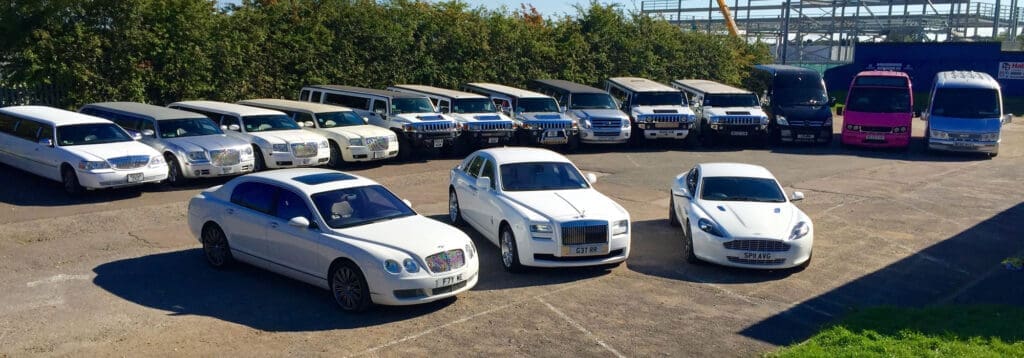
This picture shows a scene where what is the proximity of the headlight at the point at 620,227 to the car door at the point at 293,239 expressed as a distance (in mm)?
3799

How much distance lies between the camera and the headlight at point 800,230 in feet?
37.0

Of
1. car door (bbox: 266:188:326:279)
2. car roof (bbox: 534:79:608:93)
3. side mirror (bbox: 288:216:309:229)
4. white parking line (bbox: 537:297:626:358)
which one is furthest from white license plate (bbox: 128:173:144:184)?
car roof (bbox: 534:79:608:93)

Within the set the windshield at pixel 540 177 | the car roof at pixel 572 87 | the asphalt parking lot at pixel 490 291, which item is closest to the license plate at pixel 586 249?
the asphalt parking lot at pixel 490 291

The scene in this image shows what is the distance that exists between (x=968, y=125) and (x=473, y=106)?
14.0 metres

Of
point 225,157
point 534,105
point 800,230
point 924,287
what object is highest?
point 534,105

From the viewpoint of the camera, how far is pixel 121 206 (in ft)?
49.7

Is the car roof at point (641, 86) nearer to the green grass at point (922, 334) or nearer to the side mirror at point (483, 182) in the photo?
the side mirror at point (483, 182)

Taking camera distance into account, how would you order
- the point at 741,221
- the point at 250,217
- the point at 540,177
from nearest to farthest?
the point at 250,217 → the point at 741,221 → the point at 540,177

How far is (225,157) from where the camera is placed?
17172 mm

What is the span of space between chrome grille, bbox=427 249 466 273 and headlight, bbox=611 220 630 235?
7.83ft

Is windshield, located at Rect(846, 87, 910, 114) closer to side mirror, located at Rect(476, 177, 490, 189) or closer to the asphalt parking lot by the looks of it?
the asphalt parking lot

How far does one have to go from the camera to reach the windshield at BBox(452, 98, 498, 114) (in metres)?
23.3

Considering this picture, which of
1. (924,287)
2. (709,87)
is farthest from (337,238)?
(709,87)

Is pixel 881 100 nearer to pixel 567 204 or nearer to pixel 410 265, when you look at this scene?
pixel 567 204
